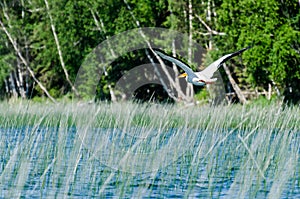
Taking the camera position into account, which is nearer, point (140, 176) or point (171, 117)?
point (140, 176)

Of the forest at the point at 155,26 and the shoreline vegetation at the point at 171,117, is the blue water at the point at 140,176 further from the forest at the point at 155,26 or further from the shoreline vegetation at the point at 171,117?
the forest at the point at 155,26

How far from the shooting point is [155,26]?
26.6 m

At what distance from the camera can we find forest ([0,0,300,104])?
19.4 m

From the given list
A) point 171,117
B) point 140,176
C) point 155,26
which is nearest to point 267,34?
point 171,117

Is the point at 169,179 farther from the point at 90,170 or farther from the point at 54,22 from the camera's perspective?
the point at 54,22

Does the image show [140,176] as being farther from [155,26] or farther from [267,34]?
[155,26]

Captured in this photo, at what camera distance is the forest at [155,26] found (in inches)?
765

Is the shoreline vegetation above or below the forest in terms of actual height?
below

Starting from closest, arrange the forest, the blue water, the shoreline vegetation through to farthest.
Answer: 1. the blue water
2. the shoreline vegetation
3. the forest

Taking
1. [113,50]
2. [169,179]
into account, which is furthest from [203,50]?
[169,179]

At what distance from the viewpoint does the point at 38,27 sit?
2830 cm

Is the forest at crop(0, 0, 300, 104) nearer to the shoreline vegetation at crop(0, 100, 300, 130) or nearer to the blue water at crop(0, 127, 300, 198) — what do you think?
the shoreline vegetation at crop(0, 100, 300, 130)

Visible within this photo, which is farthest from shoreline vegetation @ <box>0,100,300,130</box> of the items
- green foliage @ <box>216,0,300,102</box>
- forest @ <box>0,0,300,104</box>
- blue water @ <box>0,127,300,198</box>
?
forest @ <box>0,0,300,104</box>

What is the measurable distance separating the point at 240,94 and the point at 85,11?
675cm
